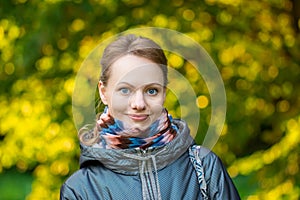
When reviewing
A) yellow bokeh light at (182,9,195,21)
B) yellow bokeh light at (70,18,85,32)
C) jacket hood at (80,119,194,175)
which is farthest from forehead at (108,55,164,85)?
yellow bokeh light at (182,9,195,21)

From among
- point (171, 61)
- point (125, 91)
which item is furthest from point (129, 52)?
point (171, 61)

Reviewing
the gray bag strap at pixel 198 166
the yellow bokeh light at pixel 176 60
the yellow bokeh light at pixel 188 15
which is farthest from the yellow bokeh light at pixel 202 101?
the gray bag strap at pixel 198 166

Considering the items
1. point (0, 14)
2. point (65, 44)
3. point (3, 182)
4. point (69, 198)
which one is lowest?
point (3, 182)

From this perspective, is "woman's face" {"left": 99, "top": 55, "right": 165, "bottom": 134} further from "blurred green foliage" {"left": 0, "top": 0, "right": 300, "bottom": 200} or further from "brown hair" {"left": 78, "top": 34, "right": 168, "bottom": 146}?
"blurred green foliage" {"left": 0, "top": 0, "right": 300, "bottom": 200}

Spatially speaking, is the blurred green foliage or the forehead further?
the blurred green foliage

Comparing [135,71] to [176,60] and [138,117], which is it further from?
[176,60]

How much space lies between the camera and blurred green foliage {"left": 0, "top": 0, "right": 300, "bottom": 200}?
4719 millimetres

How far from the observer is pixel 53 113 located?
17.7 ft

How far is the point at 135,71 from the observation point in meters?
2.09

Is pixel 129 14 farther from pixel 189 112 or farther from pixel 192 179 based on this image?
pixel 192 179

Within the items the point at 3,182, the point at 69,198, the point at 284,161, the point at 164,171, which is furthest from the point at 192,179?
the point at 3,182

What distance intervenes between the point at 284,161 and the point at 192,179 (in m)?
2.48

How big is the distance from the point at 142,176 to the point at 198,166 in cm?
16

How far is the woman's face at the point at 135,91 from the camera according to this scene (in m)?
2.08
